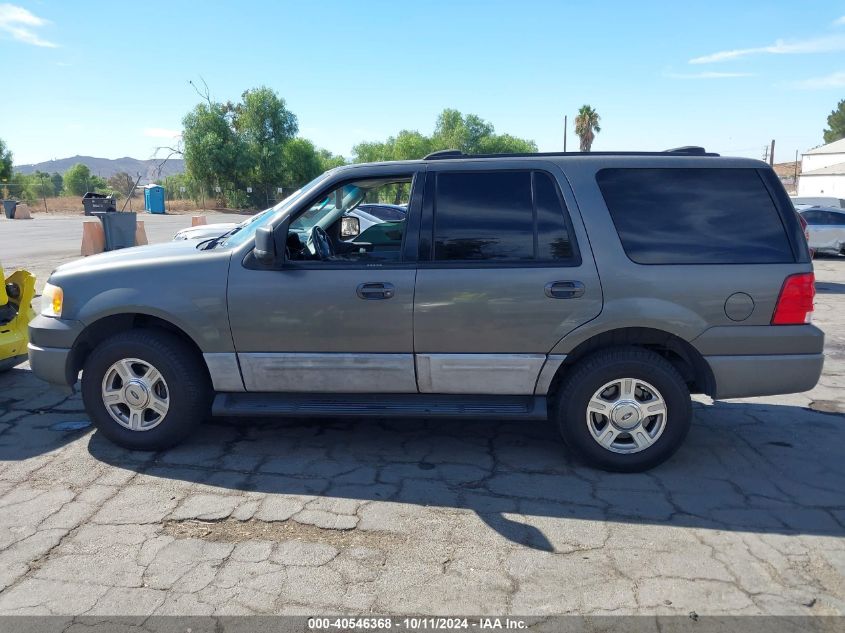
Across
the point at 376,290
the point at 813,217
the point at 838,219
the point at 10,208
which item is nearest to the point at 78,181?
the point at 10,208

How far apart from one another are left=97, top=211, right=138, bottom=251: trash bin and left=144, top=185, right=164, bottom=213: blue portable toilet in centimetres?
3332

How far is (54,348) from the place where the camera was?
431 centimetres

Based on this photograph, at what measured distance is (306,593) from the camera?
286cm

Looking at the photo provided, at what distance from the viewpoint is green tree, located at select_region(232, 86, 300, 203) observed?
55156mm

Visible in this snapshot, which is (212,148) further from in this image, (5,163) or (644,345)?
(644,345)

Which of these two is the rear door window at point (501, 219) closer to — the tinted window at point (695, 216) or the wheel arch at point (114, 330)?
the tinted window at point (695, 216)

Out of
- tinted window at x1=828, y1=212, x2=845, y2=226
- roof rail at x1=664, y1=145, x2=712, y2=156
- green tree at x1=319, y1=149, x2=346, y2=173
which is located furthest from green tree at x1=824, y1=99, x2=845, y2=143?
roof rail at x1=664, y1=145, x2=712, y2=156

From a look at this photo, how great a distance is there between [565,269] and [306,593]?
7.66 feet

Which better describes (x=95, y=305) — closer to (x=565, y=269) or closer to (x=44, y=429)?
(x=44, y=429)

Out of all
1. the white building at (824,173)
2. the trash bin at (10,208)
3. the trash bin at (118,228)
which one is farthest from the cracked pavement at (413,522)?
the white building at (824,173)

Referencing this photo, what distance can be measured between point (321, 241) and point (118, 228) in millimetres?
12323

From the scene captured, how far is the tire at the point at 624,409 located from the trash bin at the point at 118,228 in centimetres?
1356

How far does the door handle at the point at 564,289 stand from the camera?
12.7 feet

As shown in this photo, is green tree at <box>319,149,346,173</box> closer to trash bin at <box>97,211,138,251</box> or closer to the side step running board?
trash bin at <box>97,211,138,251</box>
